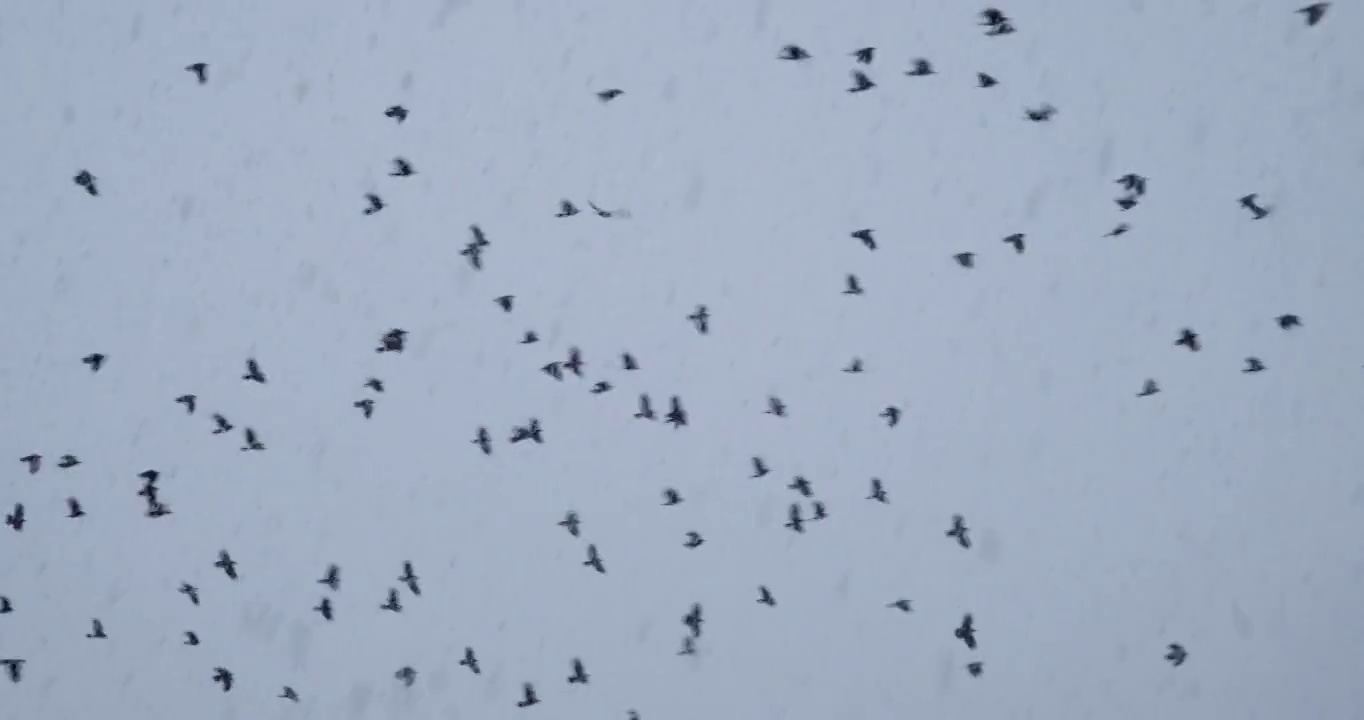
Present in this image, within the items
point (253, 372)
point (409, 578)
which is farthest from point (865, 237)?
point (253, 372)

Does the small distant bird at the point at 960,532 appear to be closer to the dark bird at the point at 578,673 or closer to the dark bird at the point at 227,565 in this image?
the dark bird at the point at 578,673

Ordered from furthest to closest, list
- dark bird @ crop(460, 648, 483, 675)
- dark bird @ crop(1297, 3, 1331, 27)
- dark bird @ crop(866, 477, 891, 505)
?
dark bird @ crop(460, 648, 483, 675)
dark bird @ crop(866, 477, 891, 505)
dark bird @ crop(1297, 3, 1331, 27)

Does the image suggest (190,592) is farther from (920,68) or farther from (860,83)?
(920,68)

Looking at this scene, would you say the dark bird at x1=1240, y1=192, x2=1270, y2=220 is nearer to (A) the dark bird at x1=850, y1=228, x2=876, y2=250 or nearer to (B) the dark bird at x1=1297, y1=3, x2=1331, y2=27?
(B) the dark bird at x1=1297, y1=3, x2=1331, y2=27

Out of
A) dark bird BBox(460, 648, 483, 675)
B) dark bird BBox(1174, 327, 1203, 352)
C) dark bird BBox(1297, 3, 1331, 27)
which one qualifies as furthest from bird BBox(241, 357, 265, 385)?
dark bird BBox(1297, 3, 1331, 27)

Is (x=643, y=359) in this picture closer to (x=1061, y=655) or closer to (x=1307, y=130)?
(x=1061, y=655)

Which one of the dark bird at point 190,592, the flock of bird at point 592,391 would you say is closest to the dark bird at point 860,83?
the flock of bird at point 592,391
